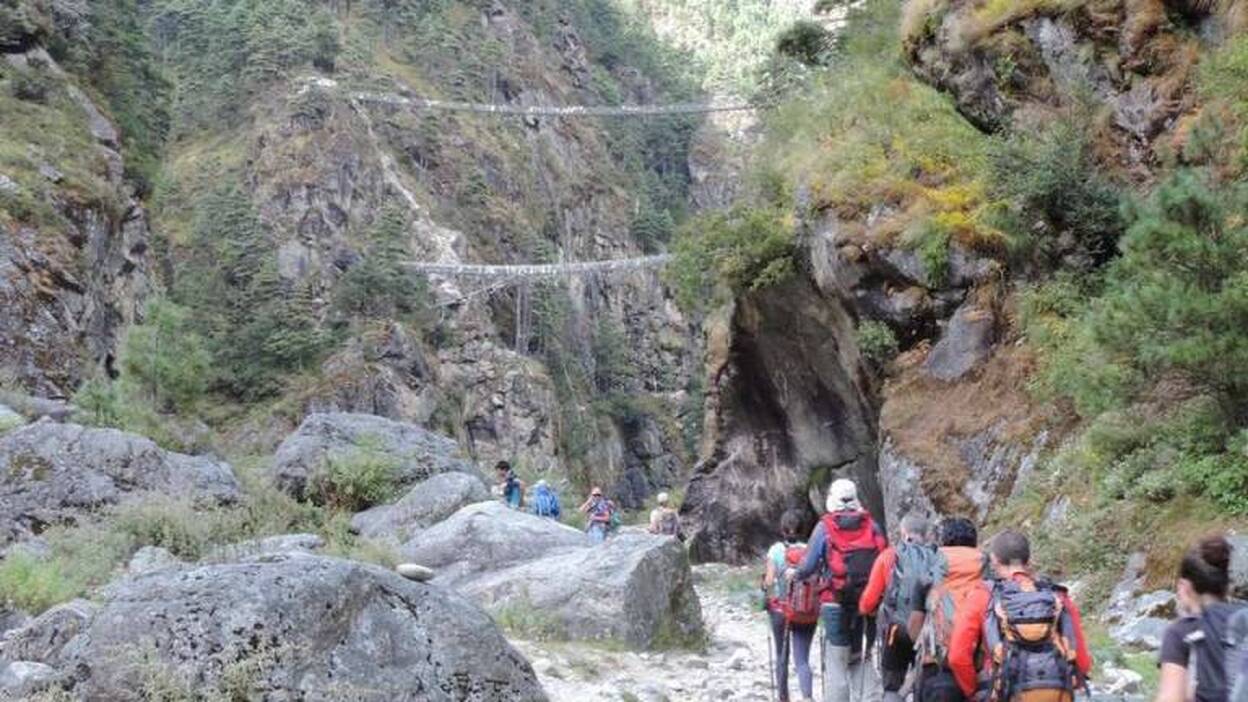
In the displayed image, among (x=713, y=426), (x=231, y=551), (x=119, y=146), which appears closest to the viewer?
(x=231, y=551)

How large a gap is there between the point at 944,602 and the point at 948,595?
1.6 inches

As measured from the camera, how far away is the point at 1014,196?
15016 millimetres

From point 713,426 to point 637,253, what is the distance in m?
56.6

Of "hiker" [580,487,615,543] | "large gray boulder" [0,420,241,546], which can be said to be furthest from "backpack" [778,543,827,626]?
"large gray boulder" [0,420,241,546]

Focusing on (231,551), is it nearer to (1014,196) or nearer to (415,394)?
(1014,196)

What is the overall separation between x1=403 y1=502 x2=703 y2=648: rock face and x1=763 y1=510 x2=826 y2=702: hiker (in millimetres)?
2524

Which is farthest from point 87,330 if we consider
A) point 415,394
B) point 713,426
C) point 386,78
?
point 386,78

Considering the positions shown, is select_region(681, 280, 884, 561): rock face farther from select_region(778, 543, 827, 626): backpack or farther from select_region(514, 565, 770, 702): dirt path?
select_region(778, 543, 827, 626): backpack

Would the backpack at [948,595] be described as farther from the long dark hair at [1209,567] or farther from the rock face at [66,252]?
the rock face at [66,252]

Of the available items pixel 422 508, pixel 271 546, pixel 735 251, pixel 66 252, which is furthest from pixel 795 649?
pixel 66 252

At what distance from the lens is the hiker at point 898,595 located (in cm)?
561

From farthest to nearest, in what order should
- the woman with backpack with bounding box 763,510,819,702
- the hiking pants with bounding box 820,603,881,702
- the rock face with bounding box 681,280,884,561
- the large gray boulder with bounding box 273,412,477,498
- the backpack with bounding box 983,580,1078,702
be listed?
the rock face with bounding box 681,280,884,561 < the large gray boulder with bounding box 273,412,477,498 < the woman with backpack with bounding box 763,510,819,702 < the hiking pants with bounding box 820,603,881,702 < the backpack with bounding box 983,580,1078,702

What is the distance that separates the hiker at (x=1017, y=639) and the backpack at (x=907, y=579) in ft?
2.62

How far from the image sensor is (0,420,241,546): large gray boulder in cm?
1500
